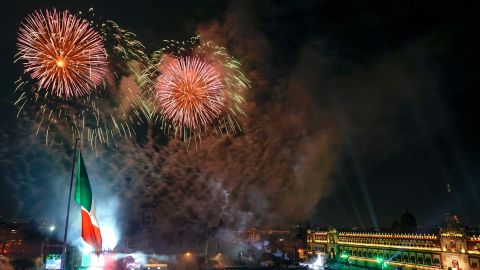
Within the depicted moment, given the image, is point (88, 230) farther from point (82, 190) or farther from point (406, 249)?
point (406, 249)

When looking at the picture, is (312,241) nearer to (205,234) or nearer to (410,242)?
(205,234)

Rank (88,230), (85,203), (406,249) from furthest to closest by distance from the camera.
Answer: (406,249)
(88,230)
(85,203)

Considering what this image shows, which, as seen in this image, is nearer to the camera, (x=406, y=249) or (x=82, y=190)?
(x=82, y=190)

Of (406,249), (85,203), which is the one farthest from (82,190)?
(406,249)

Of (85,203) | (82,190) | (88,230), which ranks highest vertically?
(82,190)

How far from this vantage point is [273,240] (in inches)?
5285

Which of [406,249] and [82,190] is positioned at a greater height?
[82,190]

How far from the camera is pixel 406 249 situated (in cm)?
7075

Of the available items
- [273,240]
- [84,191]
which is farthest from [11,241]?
[273,240]

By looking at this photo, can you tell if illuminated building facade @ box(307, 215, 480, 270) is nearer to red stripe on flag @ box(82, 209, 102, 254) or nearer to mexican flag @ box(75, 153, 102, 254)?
red stripe on flag @ box(82, 209, 102, 254)

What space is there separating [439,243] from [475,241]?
25.0ft

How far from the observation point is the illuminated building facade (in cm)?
5872

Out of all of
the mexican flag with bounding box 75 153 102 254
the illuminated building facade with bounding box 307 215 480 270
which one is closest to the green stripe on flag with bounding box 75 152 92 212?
the mexican flag with bounding box 75 153 102 254

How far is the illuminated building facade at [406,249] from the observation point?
58.7m
